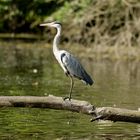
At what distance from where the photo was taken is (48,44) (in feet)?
117

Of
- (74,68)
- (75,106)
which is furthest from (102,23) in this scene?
(75,106)

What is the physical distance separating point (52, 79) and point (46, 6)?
17.8 m

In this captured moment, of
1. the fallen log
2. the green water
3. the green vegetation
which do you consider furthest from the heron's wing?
the green vegetation

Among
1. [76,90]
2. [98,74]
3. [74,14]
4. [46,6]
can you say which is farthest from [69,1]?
[76,90]

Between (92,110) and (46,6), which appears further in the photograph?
(46,6)

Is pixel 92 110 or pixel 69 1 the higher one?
pixel 69 1

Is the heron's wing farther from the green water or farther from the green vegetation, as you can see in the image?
the green vegetation

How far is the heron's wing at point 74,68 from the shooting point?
45.7 feet

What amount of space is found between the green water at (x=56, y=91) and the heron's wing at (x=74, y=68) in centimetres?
88

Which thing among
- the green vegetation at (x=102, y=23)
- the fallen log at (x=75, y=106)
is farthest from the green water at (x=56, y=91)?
the green vegetation at (x=102, y=23)

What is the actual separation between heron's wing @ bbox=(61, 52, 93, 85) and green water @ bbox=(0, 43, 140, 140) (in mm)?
877

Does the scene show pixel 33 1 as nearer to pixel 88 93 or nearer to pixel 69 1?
pixel 69 1

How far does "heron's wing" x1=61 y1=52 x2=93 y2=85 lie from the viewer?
13.9 m

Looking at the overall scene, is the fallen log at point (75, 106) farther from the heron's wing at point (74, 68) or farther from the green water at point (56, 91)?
the heron's wing at point (74, 68)
